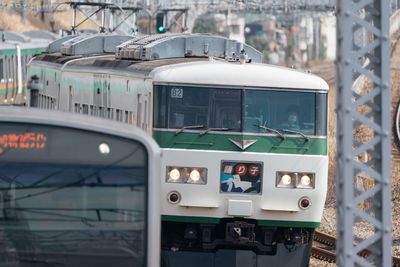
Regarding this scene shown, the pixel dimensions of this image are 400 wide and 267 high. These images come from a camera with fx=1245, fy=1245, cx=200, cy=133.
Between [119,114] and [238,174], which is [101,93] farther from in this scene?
[238,174]

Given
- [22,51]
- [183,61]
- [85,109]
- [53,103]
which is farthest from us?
[22,51]

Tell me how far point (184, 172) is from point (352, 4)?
17.8 feet

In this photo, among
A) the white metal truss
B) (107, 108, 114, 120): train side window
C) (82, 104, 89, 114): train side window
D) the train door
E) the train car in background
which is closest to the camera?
the white metal truss

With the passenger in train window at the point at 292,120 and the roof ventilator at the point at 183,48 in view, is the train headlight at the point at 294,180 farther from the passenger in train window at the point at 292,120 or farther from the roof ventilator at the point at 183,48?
the roof ventilator at the point at 183,48

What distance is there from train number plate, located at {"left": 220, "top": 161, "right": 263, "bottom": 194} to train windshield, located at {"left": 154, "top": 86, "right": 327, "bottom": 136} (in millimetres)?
374

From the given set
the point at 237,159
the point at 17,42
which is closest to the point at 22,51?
the point at 17,42

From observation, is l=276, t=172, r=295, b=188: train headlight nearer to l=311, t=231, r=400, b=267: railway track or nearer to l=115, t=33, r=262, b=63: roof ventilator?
l=115, t=33, r=262, b=63: roof ventilator

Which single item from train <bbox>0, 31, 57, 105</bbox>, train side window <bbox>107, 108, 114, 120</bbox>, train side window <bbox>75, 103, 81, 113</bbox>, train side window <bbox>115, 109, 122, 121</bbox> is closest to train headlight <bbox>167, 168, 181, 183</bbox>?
train side window <bbox>115, 109, 122, 121</bbox>

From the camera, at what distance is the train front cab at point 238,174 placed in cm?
1206

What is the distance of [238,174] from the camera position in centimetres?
1205

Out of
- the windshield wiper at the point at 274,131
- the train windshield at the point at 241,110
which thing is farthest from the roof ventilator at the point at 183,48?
the windshield wiper at the point at 274,131

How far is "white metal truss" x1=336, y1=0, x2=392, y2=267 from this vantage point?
682 cm

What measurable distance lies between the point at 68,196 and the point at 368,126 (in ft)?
5.72

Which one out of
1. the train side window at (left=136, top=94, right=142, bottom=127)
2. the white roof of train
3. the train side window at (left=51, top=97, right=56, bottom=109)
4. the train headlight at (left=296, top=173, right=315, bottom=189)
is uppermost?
the white roof of train
